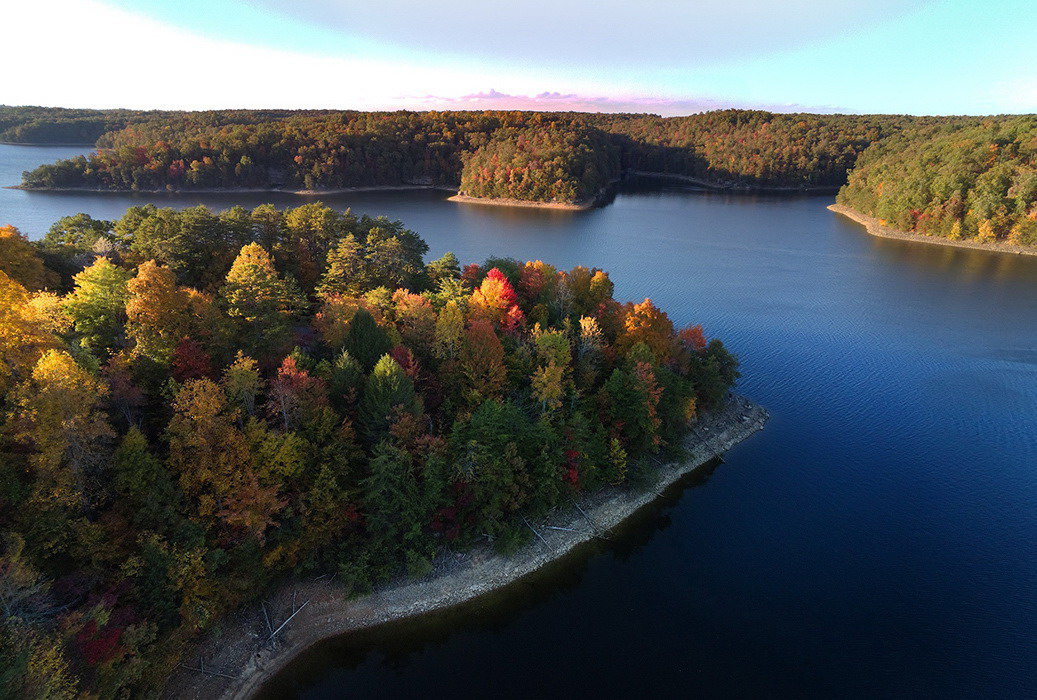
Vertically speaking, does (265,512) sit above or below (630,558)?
above

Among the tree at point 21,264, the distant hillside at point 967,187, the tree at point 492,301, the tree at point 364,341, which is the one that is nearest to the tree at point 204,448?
the tree at point 364,341

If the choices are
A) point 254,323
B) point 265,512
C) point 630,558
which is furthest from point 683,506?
point 254,323

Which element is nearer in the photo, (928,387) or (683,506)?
(683,506)

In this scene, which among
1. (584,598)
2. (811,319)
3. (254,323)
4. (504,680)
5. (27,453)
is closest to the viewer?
(27,453)

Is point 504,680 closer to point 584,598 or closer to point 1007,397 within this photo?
point 584,598

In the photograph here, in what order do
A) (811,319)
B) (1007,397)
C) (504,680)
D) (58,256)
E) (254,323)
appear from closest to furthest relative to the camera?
(504,680) → (254,323) → (58,256) → (1007,397) → (811,319)

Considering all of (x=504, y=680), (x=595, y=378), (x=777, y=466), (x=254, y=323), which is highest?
(x=254, y=323)
